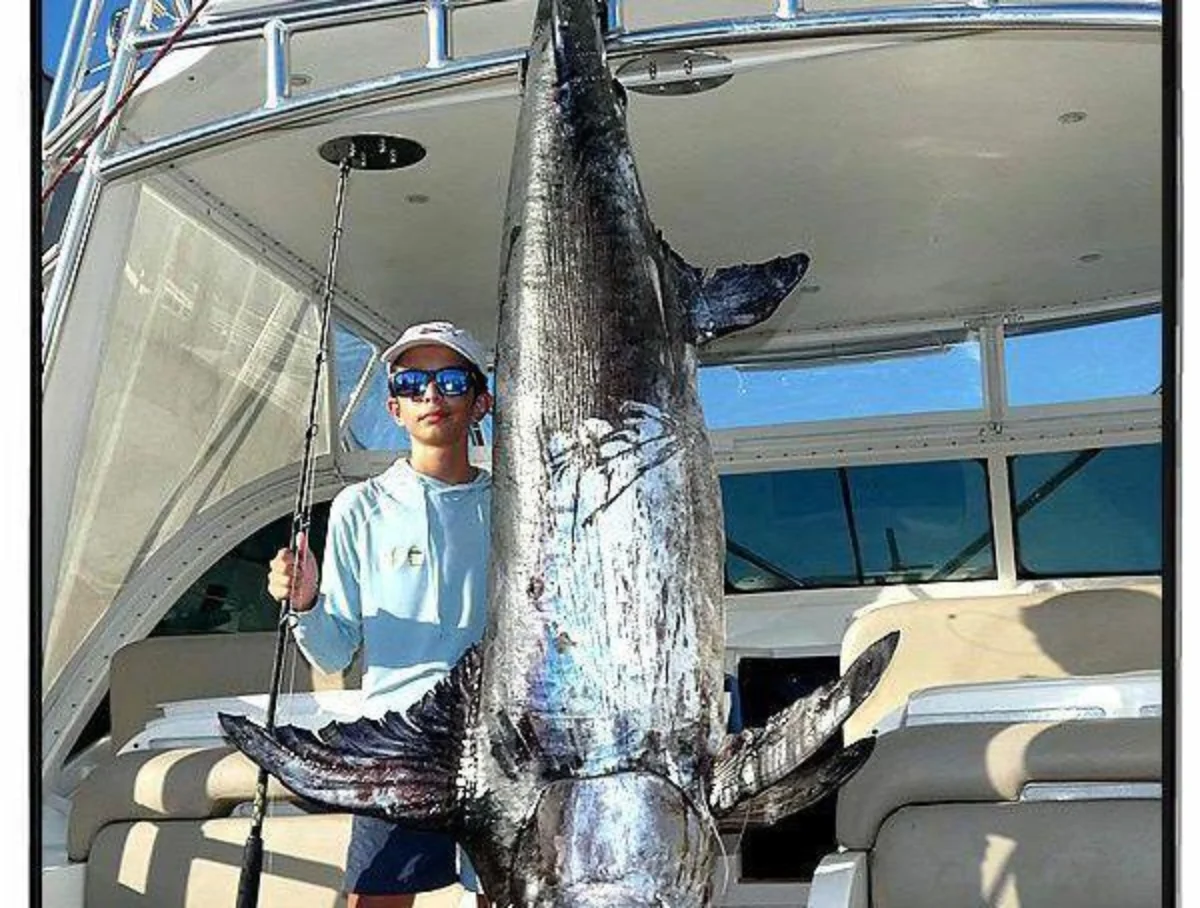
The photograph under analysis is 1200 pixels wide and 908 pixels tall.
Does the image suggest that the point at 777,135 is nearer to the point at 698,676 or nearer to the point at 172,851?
the point at 698,676

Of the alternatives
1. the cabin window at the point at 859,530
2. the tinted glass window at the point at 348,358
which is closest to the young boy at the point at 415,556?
the tinted glass window at the point at 348,358

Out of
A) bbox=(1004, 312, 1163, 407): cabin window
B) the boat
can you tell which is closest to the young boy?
the boat

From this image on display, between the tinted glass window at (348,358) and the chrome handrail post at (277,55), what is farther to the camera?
the tinted glass window at (348,358)

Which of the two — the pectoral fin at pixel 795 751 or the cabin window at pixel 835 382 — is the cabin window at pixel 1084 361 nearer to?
the cabin window at pixel 835 382

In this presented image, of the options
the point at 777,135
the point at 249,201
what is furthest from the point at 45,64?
the point at 777,135

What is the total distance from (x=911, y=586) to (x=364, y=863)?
140cm

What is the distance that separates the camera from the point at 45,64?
58.2 inches

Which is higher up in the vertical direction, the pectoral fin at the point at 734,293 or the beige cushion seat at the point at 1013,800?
the pectoral fin at the point at 734,293

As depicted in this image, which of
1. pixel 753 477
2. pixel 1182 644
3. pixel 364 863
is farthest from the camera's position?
pixel 753 477

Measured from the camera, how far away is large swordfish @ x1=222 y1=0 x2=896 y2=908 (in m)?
1.11

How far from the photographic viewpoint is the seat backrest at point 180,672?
195 centimetres

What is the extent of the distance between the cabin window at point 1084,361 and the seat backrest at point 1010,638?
0.94 feet

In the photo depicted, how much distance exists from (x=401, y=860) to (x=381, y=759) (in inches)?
20.6

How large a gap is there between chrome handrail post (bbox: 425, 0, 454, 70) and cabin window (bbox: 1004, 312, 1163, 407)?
2.31 ft
